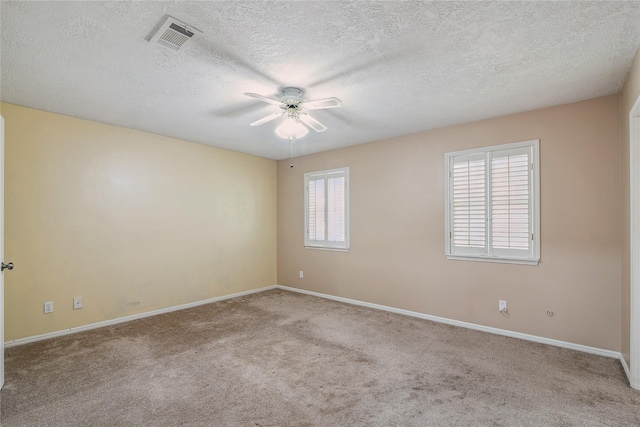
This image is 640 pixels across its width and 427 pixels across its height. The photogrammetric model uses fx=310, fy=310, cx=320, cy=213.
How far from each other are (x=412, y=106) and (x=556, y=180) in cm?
168

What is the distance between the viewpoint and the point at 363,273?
480 cm

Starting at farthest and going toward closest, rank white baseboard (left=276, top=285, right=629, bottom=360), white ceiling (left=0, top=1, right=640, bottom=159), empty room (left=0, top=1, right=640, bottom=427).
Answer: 1. white baseboard (left=276, top=285, right=629, bottom=360)
2. empty room (left=0, top=1, right=640, bottom=427)
3. white ceiling (left=0, top=1, right=640, bottom=159)

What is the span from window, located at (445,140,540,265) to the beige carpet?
3.27ft

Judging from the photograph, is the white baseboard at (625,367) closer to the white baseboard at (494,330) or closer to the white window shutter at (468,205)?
the white baseboard at (494,330)

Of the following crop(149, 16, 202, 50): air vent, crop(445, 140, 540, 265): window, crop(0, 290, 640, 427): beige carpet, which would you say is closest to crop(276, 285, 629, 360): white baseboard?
crop(0, 290, 640, 427): beige carpet

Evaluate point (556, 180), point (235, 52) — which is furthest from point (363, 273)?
point (235, 52)

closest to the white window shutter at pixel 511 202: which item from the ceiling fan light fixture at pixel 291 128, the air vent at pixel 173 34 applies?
the ceiling fan light fixture at pixel 291 128

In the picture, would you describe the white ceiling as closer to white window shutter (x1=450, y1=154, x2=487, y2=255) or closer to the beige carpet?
white window shutter (x1=450, y1=154, x2=487, y2=255)

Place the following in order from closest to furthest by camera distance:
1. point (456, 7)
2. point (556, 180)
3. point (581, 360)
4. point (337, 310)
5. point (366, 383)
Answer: point (456, 7) → point (366, 383) → point (581, 360) → point (556, 180) → point (337, 310)

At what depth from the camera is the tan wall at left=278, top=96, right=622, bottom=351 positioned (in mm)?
3010

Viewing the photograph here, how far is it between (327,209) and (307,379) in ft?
10.2

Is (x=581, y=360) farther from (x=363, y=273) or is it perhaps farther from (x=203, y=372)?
(x=203, y=372)

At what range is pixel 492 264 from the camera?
3623 mm

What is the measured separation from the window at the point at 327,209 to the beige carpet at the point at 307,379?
174 cm
